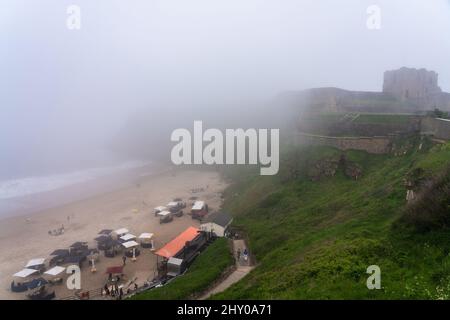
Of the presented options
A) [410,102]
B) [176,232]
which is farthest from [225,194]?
[410,102]

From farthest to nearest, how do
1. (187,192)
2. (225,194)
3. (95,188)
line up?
1. (95,188)
2. (187,192)
3. (225,194)

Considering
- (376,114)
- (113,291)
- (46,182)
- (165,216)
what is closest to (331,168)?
(376,114)

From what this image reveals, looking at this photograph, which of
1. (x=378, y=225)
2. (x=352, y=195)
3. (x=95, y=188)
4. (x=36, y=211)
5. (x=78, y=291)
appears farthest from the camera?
(x=95, y=188)

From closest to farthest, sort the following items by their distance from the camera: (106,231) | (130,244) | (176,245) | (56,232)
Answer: (176,245)
(130,244)
(106,231)
(56,232)

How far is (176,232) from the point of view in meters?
39.4

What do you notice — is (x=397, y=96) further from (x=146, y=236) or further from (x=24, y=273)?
(x=24, y=273)

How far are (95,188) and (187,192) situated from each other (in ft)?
65.0

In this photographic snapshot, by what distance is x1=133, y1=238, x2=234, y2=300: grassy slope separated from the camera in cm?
2088

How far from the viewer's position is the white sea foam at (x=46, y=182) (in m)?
64.7

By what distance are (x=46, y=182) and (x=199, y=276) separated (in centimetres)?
6146

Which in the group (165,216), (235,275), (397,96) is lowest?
(165,216)

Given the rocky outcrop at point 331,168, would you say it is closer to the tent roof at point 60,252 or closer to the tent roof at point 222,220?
the tent roof at point 222,220

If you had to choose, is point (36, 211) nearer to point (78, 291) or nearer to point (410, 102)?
point (78, 291)

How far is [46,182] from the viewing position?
236ft
